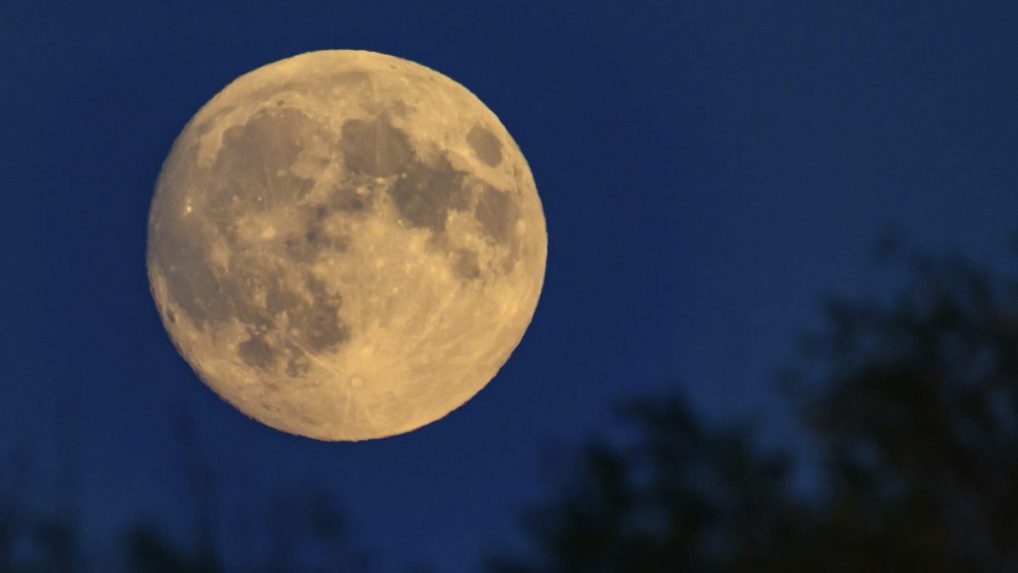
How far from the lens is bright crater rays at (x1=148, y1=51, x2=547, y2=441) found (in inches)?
508

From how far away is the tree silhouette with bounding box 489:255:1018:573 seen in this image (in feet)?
52.9

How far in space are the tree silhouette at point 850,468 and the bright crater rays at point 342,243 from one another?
3987 millimetres

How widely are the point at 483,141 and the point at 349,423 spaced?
3016mm

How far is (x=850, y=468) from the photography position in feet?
58.6

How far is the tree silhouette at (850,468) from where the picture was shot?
16125 mm

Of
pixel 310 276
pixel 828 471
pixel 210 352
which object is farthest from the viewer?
pixel 828 471

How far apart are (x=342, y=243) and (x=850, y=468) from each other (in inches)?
315

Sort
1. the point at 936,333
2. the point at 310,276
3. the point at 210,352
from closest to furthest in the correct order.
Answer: the point at 310,276 < the point at 210,352 < the point at 936,333

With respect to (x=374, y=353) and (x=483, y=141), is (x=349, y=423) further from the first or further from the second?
(x=483, y=141)

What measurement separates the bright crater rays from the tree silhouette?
3987 millimetres

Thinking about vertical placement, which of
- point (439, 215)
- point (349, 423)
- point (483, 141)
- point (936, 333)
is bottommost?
point (349, 423)

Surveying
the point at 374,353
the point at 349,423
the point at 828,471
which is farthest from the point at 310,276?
the point at 828,471

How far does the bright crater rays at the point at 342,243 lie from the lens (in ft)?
42.4

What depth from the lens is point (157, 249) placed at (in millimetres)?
14156
